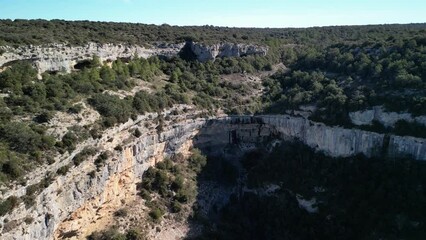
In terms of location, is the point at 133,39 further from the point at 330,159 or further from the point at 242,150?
the point at 330,159

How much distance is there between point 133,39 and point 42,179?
39.2 metres

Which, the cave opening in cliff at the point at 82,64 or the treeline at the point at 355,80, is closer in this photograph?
the treeline at the point at 355,80

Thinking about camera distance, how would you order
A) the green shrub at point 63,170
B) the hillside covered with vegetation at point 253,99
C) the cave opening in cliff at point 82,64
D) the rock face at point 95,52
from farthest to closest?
the cave opening in cliff at point 82,64, the rock face at point 95,52, the hillside covered with vegetation at point 253,99, the green shrub at point 63,170

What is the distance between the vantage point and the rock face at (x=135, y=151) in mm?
32906

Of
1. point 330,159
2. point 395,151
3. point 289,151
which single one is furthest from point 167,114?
point 395,151

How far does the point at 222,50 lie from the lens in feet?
246

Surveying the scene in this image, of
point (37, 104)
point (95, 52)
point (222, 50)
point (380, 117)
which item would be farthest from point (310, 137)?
point (37, 104)

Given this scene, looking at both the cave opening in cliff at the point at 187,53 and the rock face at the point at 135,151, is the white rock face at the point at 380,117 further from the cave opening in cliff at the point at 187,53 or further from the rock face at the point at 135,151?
the cave opening in cliff at the point at 187,53

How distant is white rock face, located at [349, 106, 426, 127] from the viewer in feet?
147

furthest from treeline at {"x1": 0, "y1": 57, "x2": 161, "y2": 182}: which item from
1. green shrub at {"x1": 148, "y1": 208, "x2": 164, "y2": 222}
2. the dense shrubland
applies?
the dense shrubland

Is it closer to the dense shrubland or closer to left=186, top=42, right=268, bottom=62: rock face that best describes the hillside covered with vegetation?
the dense shrubland

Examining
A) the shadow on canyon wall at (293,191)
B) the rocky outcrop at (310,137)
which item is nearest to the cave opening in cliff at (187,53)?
the rocky outcrop at (310,137)

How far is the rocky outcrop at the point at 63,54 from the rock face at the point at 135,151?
11338 millimetres

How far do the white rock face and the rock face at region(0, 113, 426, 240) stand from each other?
5.37ft
